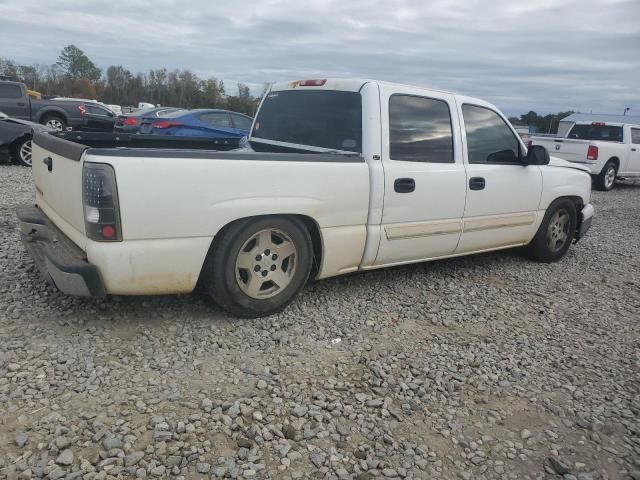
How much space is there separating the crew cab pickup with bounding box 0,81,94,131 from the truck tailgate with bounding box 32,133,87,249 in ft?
34.4

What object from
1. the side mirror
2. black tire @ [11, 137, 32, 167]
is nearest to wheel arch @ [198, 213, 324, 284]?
the side mirror

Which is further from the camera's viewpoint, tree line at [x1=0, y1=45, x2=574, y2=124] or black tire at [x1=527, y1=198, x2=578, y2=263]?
tree line at [x1=0, y1=45, x2=574, y2=124]

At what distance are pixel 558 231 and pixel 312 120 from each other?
3.28m

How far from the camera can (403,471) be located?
2557 mm

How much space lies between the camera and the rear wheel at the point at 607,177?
1446cm

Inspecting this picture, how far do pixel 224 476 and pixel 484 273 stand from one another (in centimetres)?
390

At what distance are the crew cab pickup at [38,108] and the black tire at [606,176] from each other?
12.7 m

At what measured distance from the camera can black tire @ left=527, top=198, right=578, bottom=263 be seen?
19.5 ft

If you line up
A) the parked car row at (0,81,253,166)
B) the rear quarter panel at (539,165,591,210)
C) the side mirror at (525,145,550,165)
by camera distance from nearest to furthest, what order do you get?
the side mirror at (525,145,550,165), the rear quarter panel at (539,165,591,210), the parked car row at (0,81,253,166)

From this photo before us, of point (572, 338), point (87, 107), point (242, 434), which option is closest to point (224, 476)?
point (242, 434)

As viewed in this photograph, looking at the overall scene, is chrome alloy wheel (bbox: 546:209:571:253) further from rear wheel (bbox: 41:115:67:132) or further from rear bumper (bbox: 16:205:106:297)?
rear wheel (bbox: 41:115:67:132)

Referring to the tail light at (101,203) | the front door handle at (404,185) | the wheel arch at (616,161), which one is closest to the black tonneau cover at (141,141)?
the tail light at (101,203)

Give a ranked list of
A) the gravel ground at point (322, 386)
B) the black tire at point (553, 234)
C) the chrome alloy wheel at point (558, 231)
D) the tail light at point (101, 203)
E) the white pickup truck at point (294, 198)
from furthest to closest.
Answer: the chrome alloy wheel at point (558, 231)
the black tire at point (553, 234)
the white pickup truck at point (294, 198)
the tail light at point (101, 203)
the gravel ground at point (322, 386)

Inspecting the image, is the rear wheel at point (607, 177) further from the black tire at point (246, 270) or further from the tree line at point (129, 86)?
the tree line at point (129, 86)
